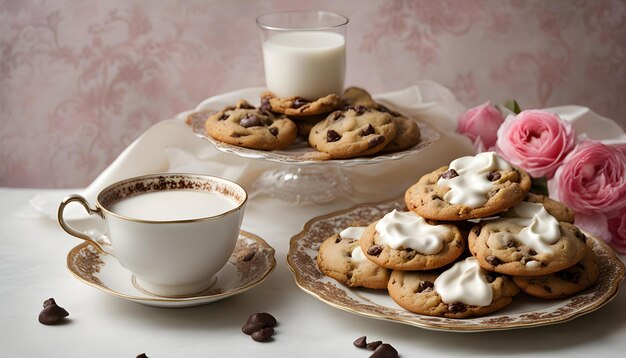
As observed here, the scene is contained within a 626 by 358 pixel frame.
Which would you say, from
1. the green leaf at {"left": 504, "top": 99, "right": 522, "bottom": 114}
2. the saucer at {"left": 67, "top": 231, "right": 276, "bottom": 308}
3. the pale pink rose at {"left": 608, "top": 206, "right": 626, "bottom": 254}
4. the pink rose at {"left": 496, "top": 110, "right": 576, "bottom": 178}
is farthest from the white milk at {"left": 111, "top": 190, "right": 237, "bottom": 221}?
the green leaf at {"left": 504, "top": 99, "right": 522, "bottom": 114}

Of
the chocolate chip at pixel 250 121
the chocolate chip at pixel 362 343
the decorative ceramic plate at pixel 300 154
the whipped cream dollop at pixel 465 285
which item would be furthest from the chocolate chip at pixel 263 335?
the chocolate chip at pixel 250 121

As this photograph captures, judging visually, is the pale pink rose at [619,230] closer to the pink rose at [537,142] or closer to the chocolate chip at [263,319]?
the pink rose at [537,142]

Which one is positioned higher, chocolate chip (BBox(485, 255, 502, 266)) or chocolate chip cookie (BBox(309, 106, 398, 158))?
chocolate chip cookie (BBox(309, 106, 398, 158))

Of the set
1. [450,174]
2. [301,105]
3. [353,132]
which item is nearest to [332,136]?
[353,132]

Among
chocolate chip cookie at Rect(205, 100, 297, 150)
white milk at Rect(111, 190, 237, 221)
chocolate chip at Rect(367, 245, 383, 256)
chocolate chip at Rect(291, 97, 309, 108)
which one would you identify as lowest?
chocolate chip at Rect(367, 245, 383, 256)

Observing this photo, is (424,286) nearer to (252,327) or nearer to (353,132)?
(252,327)

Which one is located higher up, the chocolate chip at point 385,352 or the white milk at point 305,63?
the white milk at point 305,63

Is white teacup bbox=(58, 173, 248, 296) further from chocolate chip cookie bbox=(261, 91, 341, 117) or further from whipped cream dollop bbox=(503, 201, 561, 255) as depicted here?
whipped cream dollop bbox=(503, 201, 561, 255)
